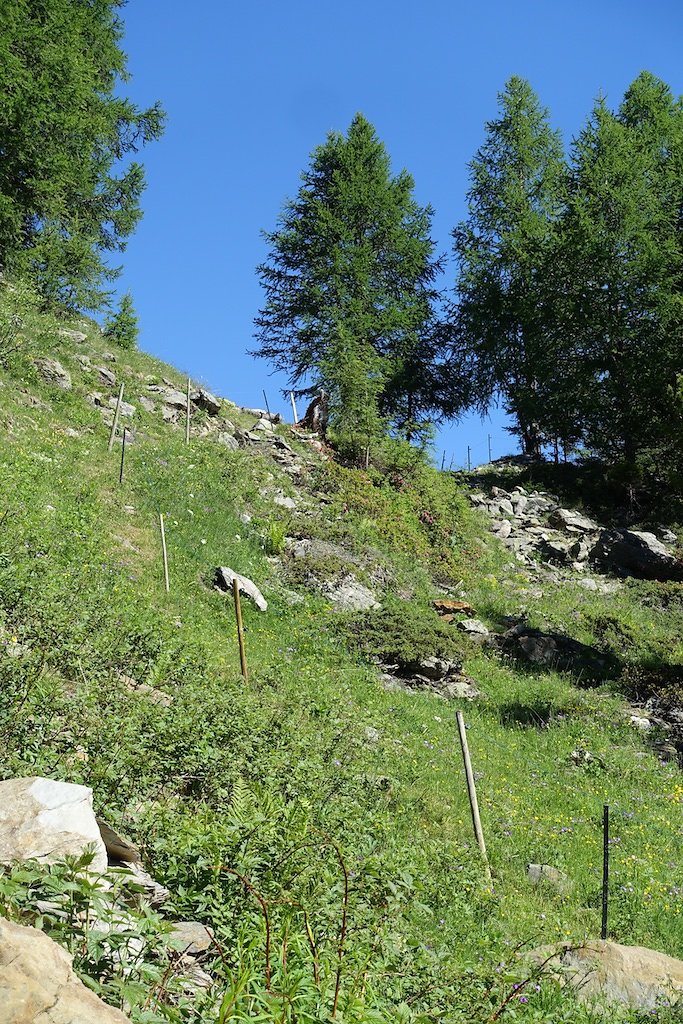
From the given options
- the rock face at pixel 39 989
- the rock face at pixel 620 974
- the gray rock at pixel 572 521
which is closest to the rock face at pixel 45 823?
the rock face at pixel 39 989

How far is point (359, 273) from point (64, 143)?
36.3 feet

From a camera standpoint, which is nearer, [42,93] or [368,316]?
[42,93]

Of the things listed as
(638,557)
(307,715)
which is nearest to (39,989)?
(307,715)

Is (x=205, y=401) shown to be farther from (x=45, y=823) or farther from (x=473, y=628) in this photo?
(x=45, y=823)

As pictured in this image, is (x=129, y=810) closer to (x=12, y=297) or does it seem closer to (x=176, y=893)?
(x=176, y=893)

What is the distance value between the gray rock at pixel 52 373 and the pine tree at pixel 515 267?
15936mm

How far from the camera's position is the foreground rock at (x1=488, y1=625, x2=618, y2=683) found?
1595 cm

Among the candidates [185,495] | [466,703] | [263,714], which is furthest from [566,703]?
[185,495]

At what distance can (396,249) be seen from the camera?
3102 cm

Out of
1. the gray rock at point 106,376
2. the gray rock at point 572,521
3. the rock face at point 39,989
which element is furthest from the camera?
the gray rock at point 572,521

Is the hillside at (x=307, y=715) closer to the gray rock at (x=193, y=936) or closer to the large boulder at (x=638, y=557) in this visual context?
the gray rock at (x=193, y=936)

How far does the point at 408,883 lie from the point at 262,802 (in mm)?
1318

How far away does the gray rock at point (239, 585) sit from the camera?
1504 centimetres

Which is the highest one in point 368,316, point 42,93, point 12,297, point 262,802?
point 42,93
